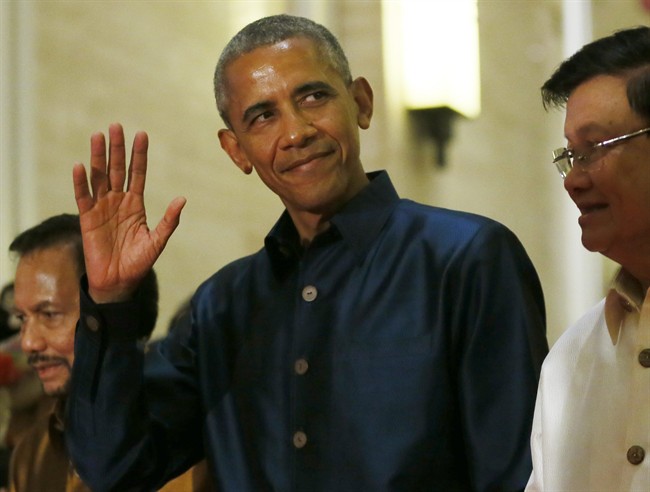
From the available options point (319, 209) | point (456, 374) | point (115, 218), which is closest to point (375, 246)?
point (319, 209)

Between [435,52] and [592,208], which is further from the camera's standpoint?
[435,52]

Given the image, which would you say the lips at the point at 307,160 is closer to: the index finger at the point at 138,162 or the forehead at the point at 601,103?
the index finger at the point at 138,162

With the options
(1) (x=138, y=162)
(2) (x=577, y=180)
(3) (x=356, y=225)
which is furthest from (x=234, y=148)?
(2) (x=577, y=180)

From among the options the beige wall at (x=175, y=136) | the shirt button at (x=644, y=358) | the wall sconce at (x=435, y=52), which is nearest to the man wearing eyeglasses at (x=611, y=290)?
the shirt button at (x=644, y=358)

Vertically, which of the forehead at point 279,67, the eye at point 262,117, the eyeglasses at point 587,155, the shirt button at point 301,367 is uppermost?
the forehead at point 279,67

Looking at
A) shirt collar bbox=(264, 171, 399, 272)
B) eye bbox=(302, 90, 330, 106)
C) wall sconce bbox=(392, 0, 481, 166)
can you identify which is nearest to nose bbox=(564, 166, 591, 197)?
shirt collar bbox=(264, 171, 399, 272)

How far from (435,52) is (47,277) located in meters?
1.90

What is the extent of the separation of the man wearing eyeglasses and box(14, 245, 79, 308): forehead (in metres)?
1.43

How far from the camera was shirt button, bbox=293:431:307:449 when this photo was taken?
2367mm

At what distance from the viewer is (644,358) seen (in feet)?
6.15

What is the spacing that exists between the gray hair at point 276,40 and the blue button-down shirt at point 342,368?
297mm

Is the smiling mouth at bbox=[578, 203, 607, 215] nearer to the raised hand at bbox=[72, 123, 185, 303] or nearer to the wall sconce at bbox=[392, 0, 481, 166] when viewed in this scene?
the raised hand at bbox=[72, 123, 185, 303]

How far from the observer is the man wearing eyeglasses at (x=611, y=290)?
1.91m

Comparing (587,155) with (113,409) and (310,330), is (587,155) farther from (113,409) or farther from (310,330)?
(113,409)
